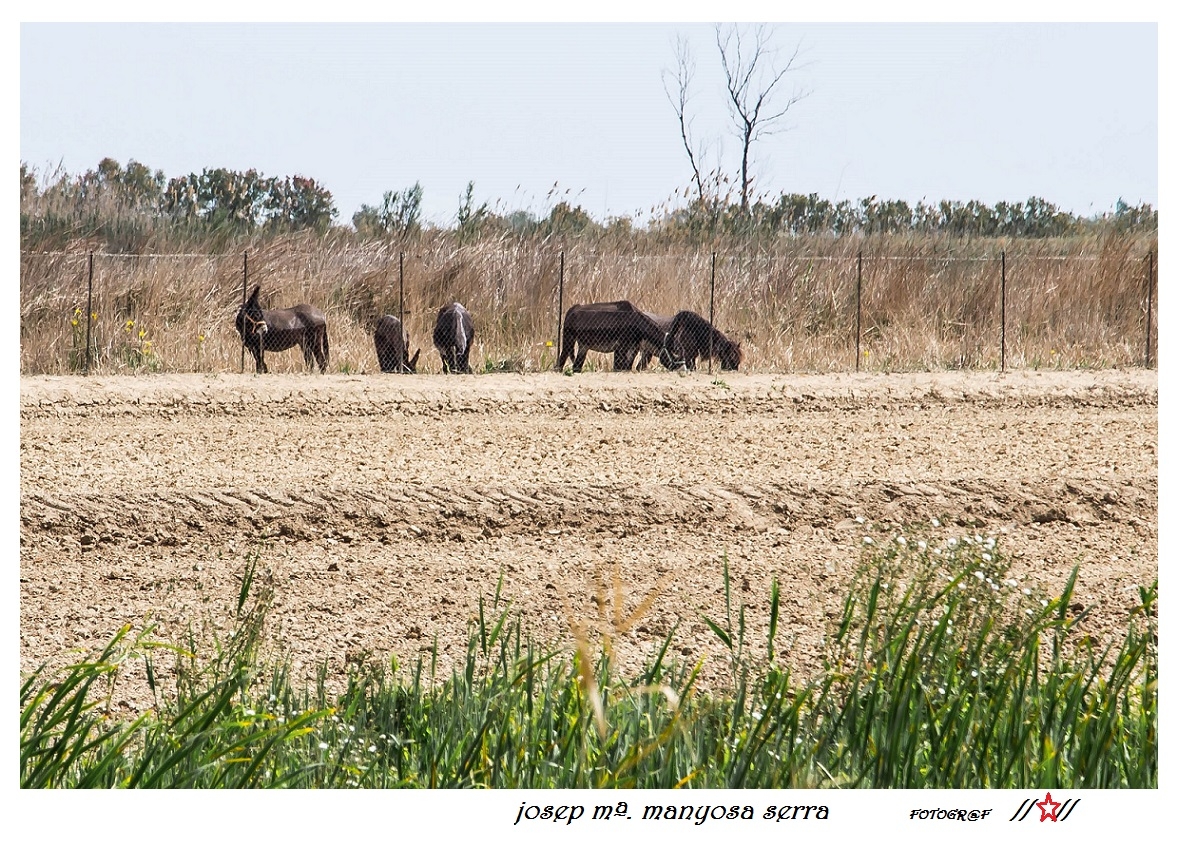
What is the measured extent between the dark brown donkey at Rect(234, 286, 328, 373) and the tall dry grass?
147 cm

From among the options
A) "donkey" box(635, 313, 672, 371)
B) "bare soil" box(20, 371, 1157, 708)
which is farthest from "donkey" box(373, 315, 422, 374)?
"donkey" box(635, 313, 672, 371)

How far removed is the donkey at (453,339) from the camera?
1662 cm

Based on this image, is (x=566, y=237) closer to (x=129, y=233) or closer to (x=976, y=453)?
(x=129, y=233)

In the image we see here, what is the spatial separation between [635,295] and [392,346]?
5.64m

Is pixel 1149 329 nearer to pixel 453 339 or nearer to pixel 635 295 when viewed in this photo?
pixel 635 295

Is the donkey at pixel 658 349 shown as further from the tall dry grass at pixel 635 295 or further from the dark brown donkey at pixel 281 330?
the dark brown donkey at pixel 281 330

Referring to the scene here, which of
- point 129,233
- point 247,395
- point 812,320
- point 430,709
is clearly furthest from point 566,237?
point 430,709

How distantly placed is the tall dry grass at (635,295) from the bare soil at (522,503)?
12.4ft

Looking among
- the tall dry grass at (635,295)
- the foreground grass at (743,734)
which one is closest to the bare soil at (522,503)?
the foreground grass at (743,734)

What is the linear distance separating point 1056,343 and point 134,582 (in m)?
17.0

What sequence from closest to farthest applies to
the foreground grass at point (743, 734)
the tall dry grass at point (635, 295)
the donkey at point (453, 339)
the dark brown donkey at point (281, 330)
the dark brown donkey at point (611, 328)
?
1. the foreground grass at point (743, 734)
2. the dark brown donkey at point (281, 330)
3. the donkey at point (453, 339)
4. the dark brown donkey at point (611, 328)
5. the tall dry grass at point (635, 295)

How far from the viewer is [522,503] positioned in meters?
9.55

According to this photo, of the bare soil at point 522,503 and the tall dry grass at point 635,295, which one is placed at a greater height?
the tall dry grass at point 635,295

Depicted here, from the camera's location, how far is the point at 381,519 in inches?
362
